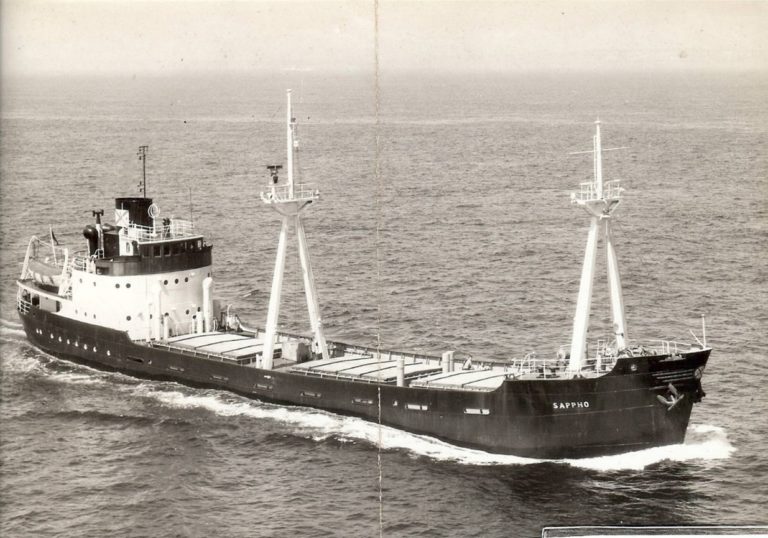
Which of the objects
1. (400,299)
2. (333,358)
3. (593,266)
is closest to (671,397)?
(593,266)

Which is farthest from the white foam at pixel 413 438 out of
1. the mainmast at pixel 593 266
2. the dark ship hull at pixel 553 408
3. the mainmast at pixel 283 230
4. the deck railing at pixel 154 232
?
the deck railing at pixel 154 232

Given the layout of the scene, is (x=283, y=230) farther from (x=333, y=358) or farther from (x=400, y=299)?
(x=400, y=299)

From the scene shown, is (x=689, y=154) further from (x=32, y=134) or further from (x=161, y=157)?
(x=32, y=134)

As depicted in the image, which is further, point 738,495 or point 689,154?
point 689,154

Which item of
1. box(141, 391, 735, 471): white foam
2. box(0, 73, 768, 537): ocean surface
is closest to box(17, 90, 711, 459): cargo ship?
box(141, 391, 735, 471): white foam

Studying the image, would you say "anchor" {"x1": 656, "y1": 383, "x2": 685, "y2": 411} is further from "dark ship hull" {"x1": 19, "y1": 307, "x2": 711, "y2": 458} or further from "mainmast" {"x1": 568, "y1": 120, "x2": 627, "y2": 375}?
"mainmast" {"x1": 568, "y1": 120, "x2": 627, "y2": 375}

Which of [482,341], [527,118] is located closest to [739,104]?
[527,118]
